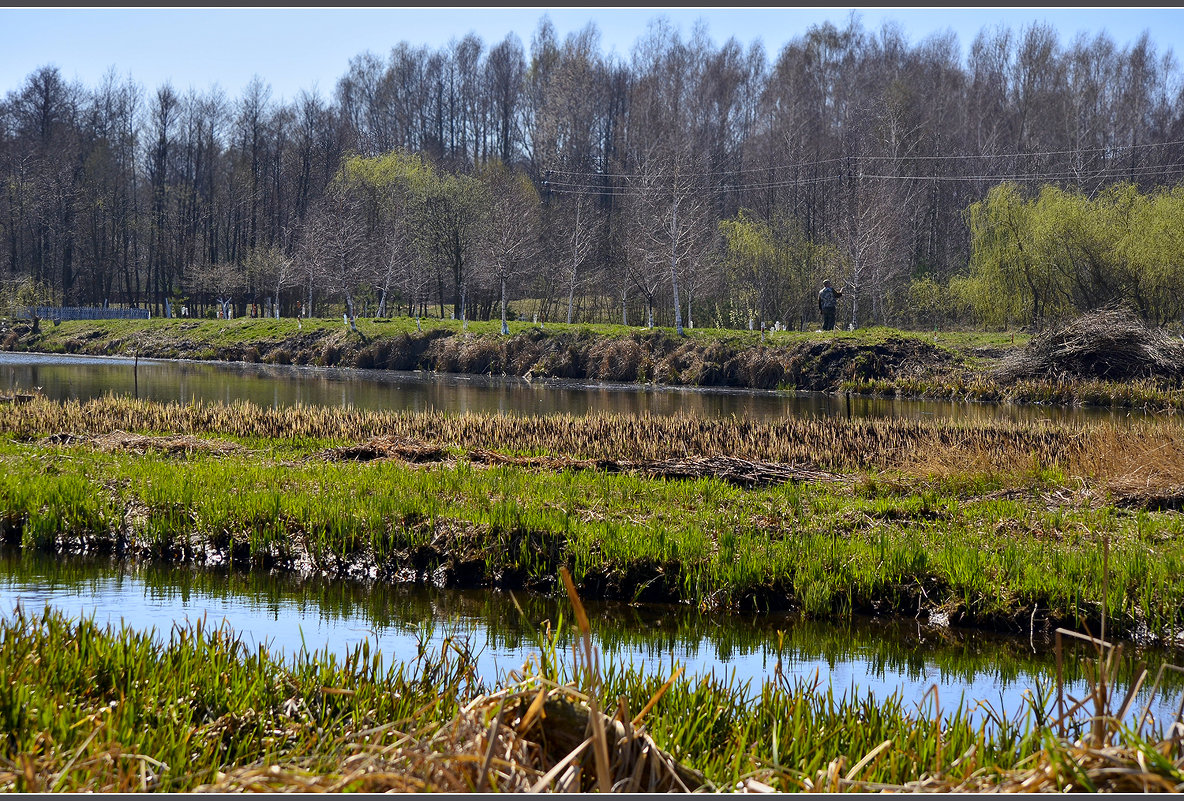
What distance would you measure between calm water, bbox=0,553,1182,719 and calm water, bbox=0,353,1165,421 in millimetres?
14689

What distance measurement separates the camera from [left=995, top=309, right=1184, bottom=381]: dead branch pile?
3544cm

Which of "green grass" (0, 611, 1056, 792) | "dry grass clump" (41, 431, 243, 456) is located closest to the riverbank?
Answer: "dry grass clump" (41, 431, 243, 456)

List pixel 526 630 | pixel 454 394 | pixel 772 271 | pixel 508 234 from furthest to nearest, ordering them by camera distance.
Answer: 1. pixel 508 234
2. pixel 772 271
3. pixel 454 394
4. pixel 526 630

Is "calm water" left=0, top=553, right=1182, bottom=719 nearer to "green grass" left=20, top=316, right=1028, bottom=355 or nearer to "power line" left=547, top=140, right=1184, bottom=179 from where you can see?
"green grass" left=20, top=316, right=1028, bottom=355

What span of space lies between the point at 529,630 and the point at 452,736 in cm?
478

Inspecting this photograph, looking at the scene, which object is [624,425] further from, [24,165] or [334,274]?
[24,165]

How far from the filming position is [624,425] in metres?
19.0

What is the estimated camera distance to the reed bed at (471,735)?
8.53ft

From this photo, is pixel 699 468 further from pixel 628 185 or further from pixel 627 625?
pixel 628 185

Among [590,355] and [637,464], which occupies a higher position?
[590,355]

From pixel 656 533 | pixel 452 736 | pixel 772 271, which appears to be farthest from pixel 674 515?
pixel 772 271

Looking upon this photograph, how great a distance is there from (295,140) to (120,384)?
162 feet

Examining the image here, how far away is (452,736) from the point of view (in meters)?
2.78

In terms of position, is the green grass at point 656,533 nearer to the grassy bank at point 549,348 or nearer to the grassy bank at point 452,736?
the grassy bank at point 452,736
